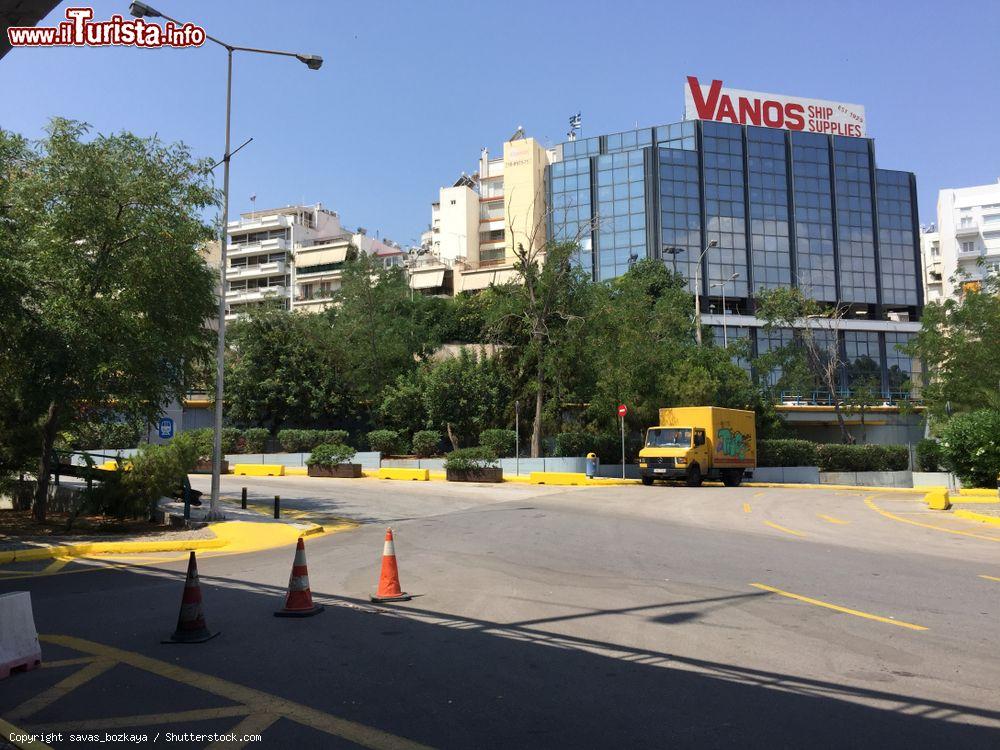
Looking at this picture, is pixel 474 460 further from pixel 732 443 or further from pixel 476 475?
pixel 732 443

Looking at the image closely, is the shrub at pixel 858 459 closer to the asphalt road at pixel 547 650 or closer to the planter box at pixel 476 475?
the planter box at pixel 476 475

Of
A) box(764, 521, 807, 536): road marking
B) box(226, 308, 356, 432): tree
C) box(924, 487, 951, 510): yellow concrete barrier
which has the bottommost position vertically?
box(764, 521, 807, 536): road marking

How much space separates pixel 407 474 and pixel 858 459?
27.1 meters

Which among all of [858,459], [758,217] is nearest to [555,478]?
[858,459]

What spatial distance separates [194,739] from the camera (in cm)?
455

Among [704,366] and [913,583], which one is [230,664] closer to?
[913,583]

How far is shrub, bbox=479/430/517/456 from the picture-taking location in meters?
40.7

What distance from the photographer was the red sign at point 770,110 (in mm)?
80938

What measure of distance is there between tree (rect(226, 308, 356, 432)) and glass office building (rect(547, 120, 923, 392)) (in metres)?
35.8

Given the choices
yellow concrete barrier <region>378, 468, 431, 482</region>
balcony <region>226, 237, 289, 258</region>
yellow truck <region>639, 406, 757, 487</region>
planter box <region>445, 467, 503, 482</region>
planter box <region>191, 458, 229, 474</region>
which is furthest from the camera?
balcony <region>226, 237, 289, 258</region>

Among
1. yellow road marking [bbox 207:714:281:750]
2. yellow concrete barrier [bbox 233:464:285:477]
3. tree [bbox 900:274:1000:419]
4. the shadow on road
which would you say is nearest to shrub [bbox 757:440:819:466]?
tree [bbox 900:274:1000:419]

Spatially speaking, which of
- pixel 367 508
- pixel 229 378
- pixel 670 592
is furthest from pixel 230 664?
pixel 229 378

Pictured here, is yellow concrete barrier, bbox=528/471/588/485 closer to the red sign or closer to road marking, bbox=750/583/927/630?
road marking, bbox=750/583/927/630

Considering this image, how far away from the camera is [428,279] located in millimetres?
83688
